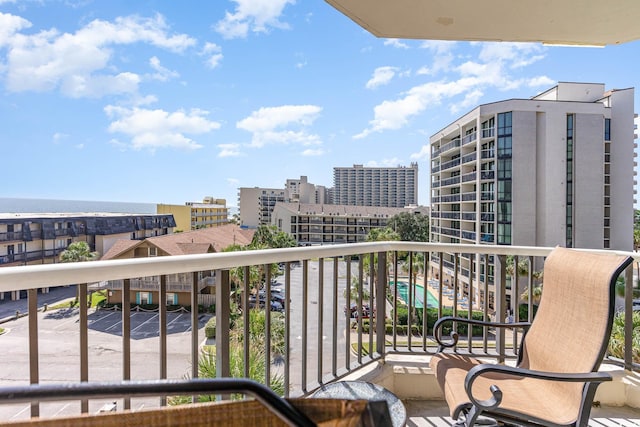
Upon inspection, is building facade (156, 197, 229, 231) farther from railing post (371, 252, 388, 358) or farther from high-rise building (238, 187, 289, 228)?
railing post (371, 252, 388, 358)

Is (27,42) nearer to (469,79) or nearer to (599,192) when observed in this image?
(469,79)

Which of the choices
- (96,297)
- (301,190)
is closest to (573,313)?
(96,297)

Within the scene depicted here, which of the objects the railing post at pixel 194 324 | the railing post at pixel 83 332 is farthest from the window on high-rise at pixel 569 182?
the railing post at pixel 83 332

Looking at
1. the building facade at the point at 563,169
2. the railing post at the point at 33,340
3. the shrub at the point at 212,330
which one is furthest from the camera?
the building facade at the point at 563,169

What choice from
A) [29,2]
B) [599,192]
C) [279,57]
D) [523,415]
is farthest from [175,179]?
[523,415]

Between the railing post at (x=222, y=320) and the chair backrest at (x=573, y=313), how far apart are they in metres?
1.50

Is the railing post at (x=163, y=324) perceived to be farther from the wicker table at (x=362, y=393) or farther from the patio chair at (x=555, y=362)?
the patio chair at (x=555, y=362)

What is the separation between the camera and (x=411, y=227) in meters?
36.2

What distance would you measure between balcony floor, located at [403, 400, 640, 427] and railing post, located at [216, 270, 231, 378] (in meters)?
1.22

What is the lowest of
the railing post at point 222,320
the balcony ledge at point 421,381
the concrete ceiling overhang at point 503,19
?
the balcony ledge at point 421,381

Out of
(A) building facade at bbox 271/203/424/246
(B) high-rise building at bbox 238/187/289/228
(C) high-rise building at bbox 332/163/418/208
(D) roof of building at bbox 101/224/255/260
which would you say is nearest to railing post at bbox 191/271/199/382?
(D) roof of building at bbox 101/224/255/260

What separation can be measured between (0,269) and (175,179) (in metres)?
43.6

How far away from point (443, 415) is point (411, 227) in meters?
35.5

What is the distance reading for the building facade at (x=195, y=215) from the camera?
4297cm
